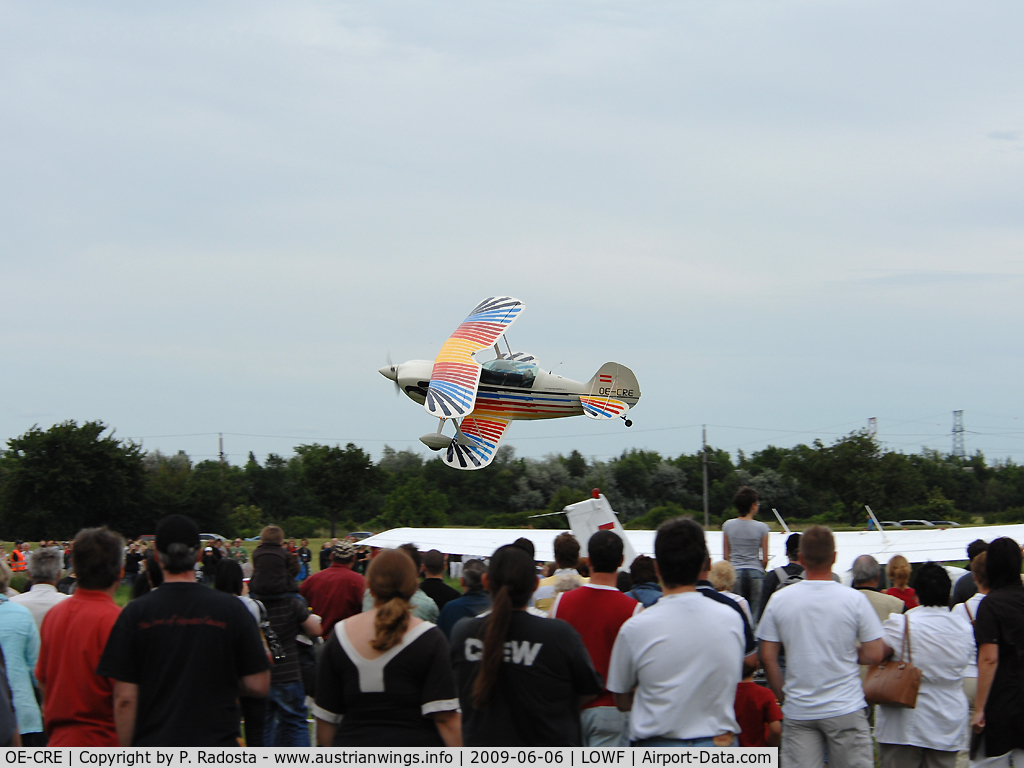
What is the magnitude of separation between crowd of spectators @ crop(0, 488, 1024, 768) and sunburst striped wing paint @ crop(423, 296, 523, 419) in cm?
1531

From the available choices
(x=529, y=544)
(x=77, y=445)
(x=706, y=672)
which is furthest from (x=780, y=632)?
(x=77, y=445)

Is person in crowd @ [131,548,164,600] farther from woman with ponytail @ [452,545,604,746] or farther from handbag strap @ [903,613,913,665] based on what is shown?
handbag strap @ [903,613,913,665]

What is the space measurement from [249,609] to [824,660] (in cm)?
357

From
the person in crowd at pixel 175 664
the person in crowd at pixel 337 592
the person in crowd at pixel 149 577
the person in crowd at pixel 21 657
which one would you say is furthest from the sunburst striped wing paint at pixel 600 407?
the person in crowd at pixel 175 664

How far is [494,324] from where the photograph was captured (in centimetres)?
2675

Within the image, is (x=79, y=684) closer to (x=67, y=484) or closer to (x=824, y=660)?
(x=824, y=660)

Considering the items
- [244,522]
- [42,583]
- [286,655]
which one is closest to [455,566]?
[286,655]

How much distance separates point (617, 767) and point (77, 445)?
4631cm

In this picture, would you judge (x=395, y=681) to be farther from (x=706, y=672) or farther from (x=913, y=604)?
(x=913, y=604)

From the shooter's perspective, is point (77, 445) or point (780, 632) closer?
point (780, 632)

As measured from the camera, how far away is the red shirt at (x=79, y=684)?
13.5 ft

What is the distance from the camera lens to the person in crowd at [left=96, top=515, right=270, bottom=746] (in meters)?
3.82

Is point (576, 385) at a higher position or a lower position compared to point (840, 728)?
higher

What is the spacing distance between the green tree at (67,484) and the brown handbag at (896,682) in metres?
44.0
